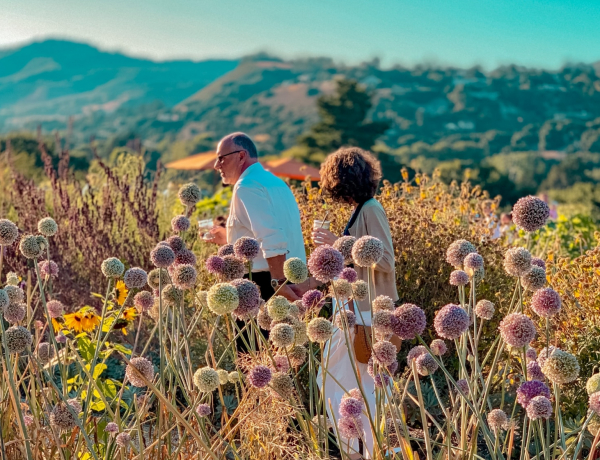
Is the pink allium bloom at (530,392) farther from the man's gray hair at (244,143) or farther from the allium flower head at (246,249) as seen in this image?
the man's gray hair at (244,143)

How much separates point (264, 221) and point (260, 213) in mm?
47

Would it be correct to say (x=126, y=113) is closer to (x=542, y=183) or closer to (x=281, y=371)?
(x=542, y=183)

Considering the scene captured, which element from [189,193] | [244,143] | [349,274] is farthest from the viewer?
→ [244,143]

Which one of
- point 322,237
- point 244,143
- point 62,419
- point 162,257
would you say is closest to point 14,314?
point 62,419

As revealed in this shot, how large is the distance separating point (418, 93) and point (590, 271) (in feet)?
419

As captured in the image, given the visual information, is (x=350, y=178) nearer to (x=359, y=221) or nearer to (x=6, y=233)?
(x=359, y=221)

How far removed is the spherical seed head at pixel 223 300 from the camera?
1459 mm

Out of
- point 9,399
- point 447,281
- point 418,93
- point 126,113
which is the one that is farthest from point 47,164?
point 126,113

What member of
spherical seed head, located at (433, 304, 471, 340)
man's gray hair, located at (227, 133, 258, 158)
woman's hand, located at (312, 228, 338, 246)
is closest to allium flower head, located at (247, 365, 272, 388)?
spherical seed head, located at (433, 304, 471, 340)

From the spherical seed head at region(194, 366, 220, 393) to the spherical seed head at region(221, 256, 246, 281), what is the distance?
312 mm

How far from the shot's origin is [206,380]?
1545 mm

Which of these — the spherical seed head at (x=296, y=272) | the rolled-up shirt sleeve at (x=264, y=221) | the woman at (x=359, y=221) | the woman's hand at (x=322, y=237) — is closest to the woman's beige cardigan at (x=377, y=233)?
the woman at (x=359, y=221)

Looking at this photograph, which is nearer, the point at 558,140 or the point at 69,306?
the point at 69,306

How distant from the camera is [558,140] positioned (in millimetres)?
106188
